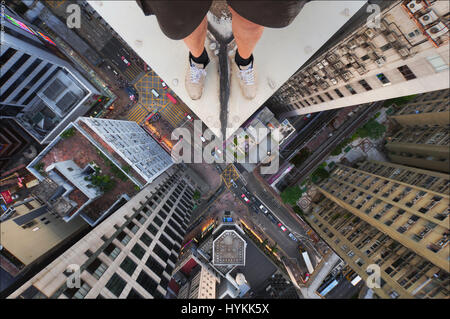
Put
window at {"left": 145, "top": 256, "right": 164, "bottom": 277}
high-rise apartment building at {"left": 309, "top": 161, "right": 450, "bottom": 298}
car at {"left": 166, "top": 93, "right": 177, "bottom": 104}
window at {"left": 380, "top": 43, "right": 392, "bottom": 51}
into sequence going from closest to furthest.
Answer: window at {"left": 380, "top": 43, "right": 392, "bottom": 51} → window at {"left": 145, "top": 256, "right": 164, "bottom": 277} → high-rise apartment building at {"left": 309, "top": 161, "right": 450, "bottom": 298} → car at {"left": 166, "top": 93, "right": 177, "bottom": 104}

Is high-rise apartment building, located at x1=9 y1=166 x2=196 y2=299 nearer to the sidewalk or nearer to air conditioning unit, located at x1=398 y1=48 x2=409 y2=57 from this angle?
air conditioning unit, located at x1=398 y1=48 x2=409 y2=57

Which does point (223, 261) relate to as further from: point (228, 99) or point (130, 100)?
point (130, 100)

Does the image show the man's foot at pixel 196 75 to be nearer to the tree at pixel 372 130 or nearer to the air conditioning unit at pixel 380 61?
the air conditioning unit at pixel 380 61

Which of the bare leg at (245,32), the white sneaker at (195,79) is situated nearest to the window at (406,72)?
the bare leg at (245,32)

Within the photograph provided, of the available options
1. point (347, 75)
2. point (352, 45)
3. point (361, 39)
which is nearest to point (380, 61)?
point (361, 39)

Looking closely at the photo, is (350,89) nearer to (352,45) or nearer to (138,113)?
(352,45)

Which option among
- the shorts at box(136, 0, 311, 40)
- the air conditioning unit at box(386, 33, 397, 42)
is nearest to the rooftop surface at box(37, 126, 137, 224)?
the shorts at box(136, 0, 311, 40)

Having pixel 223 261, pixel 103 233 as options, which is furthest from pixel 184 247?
pixel 103 233
